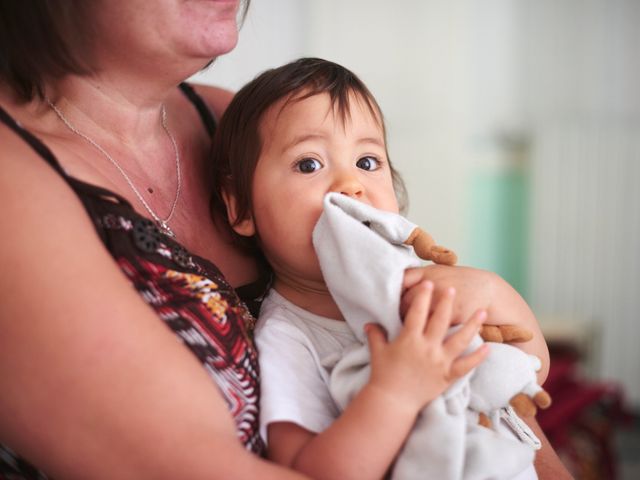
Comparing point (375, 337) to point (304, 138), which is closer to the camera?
point (375, 337)

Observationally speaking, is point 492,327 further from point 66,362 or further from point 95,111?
point 95,111

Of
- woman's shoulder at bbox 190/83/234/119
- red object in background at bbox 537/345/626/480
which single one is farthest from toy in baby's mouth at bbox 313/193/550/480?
red object in background at bbox 537/345/626/480

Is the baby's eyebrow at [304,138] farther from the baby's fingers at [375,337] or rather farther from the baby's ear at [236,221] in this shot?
the baby's fingers at [375,337]

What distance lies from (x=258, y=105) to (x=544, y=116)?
12.1 ft

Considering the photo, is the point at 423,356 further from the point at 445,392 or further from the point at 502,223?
the point at 502,223


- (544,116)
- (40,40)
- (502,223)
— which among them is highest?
(40,40)

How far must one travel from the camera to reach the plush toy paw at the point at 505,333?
1.03 m

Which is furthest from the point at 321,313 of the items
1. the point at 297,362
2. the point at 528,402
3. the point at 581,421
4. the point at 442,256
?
the point at 581,421

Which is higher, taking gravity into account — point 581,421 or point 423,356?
point 423,356

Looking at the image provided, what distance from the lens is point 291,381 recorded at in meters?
1.03

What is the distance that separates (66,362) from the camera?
836 mm

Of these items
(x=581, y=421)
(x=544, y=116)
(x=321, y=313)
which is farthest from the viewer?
(x=544, y=116)

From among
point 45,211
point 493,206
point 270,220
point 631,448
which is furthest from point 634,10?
point 45,211

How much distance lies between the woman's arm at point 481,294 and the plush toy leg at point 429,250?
0.01 meters
